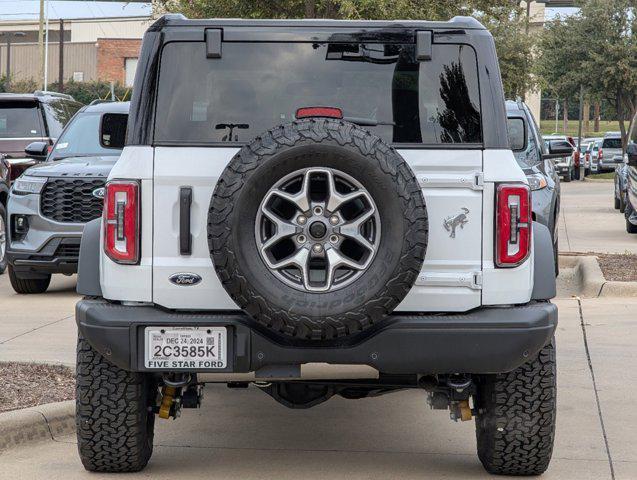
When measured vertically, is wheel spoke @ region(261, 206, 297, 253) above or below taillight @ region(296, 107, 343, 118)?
below

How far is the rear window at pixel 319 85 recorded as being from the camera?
5.47 m

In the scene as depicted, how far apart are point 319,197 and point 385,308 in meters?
0.51

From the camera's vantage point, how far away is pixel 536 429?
552 centimetres

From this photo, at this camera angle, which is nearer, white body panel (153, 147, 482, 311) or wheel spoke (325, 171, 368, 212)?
wheel spoke (325, 171, 368, 212)

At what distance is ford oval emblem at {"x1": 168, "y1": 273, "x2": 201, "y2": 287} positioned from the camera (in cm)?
529

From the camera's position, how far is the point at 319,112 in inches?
217

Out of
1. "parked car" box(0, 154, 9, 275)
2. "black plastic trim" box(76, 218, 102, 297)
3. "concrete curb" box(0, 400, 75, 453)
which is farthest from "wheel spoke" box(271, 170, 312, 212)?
"parked car" box(0, 154, 9, 275)

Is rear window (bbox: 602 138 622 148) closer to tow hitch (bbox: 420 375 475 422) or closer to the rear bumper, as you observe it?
tow hitch (bbox: 420 375 475 422)

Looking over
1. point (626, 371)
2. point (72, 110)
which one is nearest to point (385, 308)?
point (626, 371)

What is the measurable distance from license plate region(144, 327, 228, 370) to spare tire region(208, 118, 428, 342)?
1.01ft

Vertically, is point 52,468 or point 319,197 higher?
point 319,197

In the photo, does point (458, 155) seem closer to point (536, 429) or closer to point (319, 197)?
point (319, 197)

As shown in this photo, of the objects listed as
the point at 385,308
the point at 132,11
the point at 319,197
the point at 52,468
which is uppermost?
the point at 132,11

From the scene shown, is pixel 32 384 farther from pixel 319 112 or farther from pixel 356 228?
pixel 356 228
